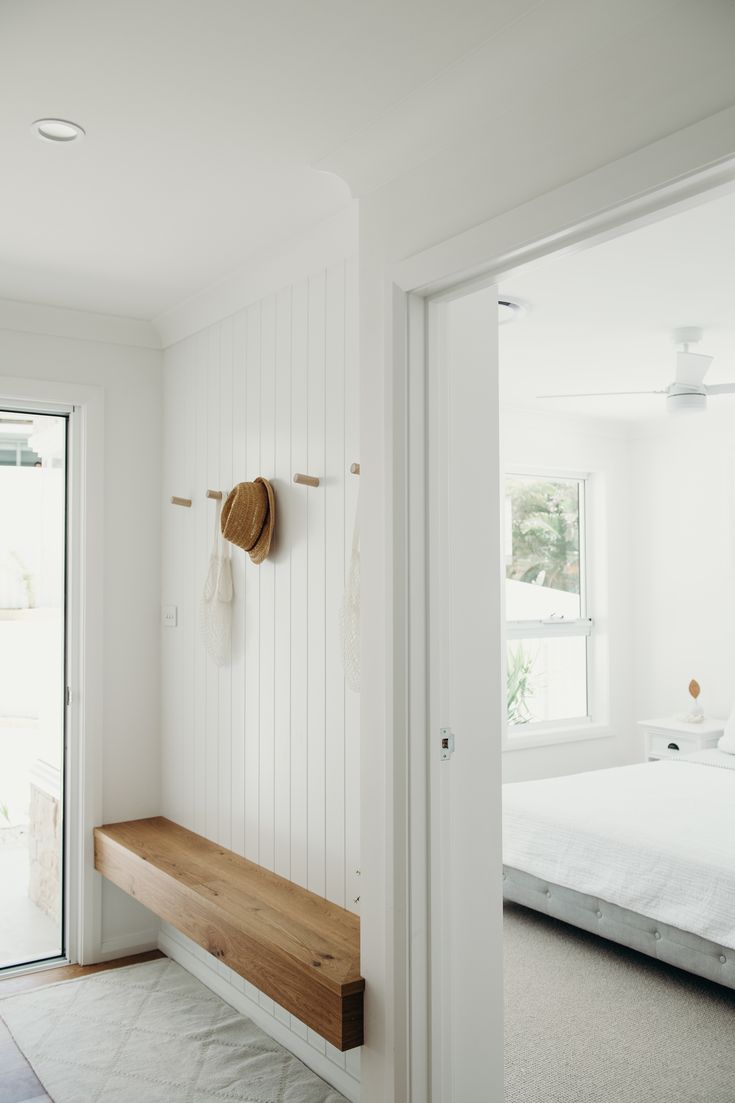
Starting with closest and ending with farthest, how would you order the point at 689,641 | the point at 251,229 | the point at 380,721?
the point at 380,721, the point at 251,229, the point at 689,641

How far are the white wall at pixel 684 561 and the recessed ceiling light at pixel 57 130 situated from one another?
173 inches

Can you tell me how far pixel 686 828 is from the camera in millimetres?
3688

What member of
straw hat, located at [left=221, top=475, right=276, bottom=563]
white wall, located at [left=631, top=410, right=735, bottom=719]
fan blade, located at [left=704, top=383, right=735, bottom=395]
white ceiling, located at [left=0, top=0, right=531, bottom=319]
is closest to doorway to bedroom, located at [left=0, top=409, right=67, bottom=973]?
white ceiling, located at [left=0, top=0, right=531, bottom=319]

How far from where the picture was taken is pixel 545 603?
5938 millimetres

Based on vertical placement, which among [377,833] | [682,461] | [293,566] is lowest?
[377,833]

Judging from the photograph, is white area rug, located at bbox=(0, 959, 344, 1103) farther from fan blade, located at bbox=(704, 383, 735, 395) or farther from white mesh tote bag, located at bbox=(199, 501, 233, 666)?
fan blade, located at bbox=(704, 383, 735, 395)

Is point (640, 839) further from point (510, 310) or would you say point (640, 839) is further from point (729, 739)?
point (510, 310)

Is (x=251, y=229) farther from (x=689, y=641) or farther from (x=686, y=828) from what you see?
(x=689, y=641)

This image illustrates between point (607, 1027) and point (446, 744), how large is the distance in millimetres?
1588

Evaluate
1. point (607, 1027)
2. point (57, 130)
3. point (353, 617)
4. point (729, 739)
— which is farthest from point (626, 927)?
point (57, 130)

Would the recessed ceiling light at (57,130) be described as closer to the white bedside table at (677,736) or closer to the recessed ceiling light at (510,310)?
the recessed ceiling light at (510,310)

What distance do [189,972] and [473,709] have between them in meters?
2.01

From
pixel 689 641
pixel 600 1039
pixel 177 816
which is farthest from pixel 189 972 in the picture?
pixel 689 641

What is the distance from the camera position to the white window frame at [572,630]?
567cm
